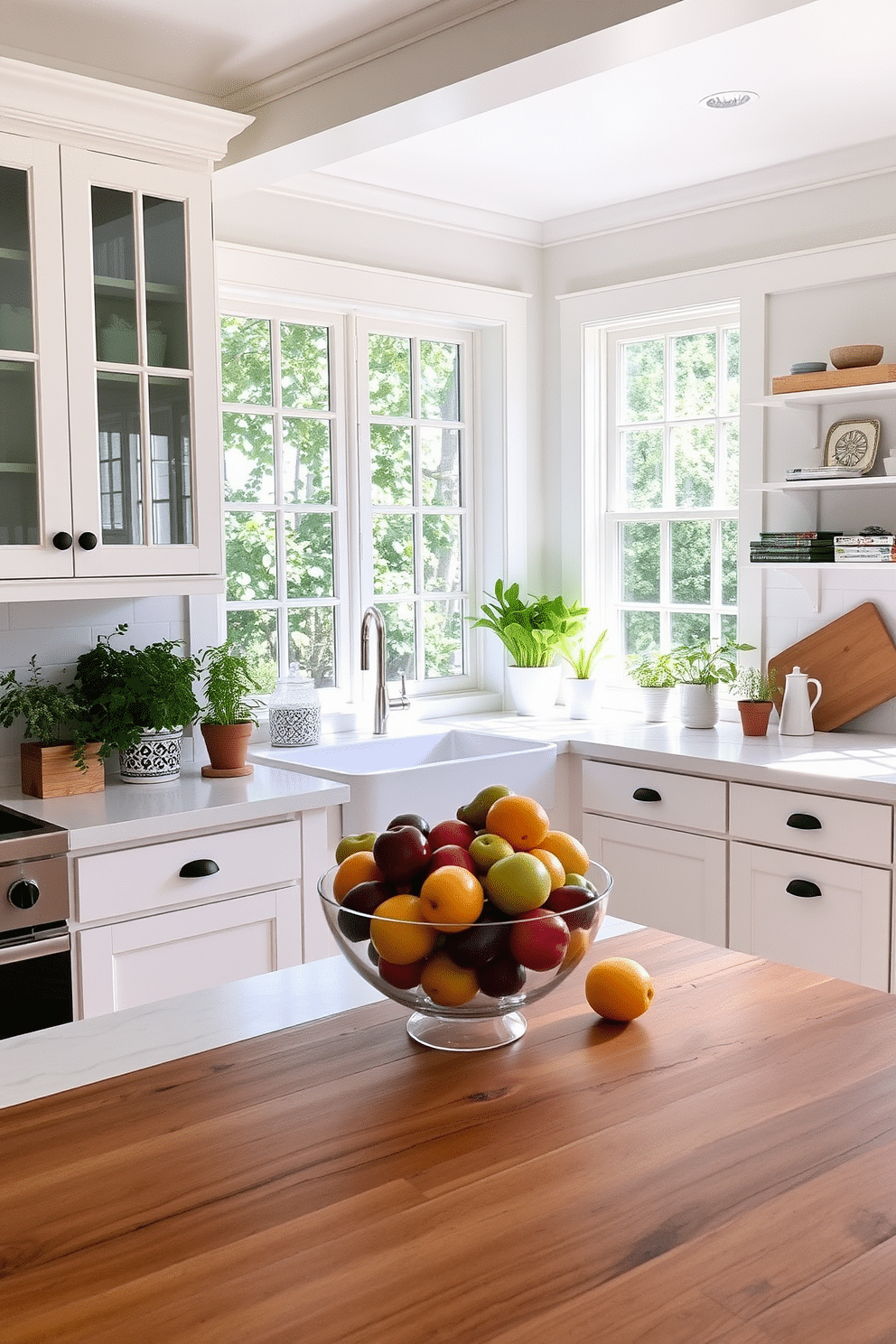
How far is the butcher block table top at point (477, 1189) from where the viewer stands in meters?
0.83

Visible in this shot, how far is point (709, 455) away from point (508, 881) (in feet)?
10.6

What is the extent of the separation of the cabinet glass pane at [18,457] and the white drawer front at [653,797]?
5.57ft

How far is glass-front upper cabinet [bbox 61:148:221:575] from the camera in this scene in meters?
2.79

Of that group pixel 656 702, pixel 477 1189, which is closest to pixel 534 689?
pixel 656 702

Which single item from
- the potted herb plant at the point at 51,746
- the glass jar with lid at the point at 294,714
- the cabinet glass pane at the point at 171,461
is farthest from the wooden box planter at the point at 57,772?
the glass jar with lid at the point at 294,714

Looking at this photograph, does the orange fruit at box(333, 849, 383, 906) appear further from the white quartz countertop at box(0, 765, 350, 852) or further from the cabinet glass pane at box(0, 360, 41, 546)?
the cabinet glass pane at box(0, 360, 41, 546)

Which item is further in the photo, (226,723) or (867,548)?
(867,548)

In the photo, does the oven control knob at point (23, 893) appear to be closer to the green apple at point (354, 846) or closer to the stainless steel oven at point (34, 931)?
the stainless steel oven at point (34, 931)

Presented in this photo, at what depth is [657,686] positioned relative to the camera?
3967 mm

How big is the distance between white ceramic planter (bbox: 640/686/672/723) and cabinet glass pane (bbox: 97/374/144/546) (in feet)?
5.78

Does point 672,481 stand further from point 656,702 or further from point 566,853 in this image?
point 566,853

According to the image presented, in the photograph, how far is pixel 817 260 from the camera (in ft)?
12.0

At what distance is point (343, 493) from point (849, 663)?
1630mm

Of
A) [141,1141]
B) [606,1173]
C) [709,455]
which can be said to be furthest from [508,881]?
[709,455]
